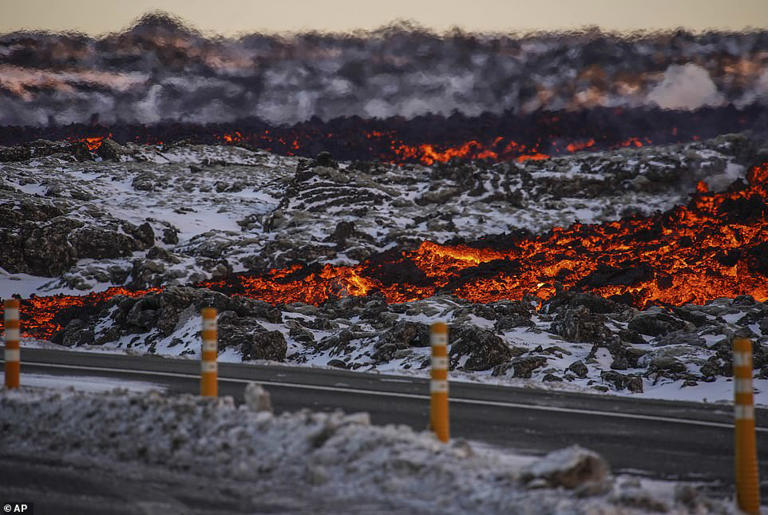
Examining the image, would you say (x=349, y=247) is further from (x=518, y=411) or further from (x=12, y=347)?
(x=12, y=347)

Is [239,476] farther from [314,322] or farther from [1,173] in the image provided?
[1,173]

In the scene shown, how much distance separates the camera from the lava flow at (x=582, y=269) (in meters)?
32.2

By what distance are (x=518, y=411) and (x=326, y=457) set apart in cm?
440

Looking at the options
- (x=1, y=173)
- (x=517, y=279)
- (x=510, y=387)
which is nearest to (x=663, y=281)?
(x=517, y=279)

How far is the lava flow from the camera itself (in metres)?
32.2

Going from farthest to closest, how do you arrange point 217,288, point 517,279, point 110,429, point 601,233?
point 601,233 → point 217,288 → point 517,279 → point 110,429

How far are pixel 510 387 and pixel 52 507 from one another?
27.9 feet

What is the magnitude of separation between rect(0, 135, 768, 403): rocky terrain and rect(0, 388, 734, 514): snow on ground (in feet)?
25.5

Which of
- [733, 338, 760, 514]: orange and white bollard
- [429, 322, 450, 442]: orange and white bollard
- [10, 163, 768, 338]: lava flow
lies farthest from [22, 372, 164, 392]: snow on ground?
[10, 163, 768, 338]: lava flow

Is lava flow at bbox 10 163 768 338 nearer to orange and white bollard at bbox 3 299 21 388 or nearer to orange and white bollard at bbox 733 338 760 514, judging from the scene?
orange and white bollard at bbox 3 299 21 388

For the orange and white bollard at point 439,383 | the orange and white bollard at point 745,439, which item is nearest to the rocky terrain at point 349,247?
the orange and white bollard at point 439,383

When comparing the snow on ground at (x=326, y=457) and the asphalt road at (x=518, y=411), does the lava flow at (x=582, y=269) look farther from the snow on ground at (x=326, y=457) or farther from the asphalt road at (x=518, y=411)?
the snow on ground at (x=326, y=457)

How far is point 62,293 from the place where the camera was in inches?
1704

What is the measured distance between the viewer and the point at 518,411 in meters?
9.88
